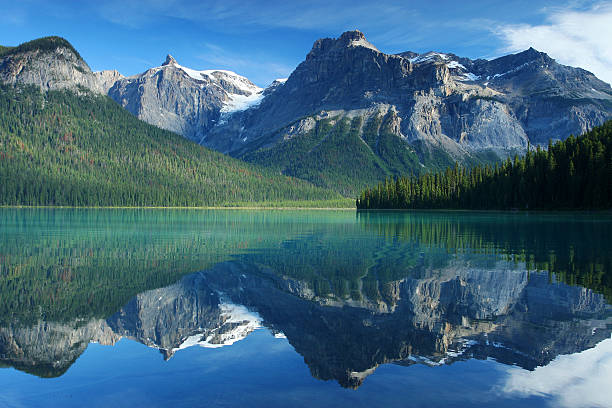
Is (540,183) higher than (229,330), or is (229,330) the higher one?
(540,183)

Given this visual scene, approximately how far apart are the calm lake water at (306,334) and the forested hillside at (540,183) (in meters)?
85.7

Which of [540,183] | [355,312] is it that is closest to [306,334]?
[355,312]

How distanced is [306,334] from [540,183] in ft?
385

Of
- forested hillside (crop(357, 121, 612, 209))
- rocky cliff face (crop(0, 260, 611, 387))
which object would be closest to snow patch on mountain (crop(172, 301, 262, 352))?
rocky cliff face (crop(0, 260, 611, 387))

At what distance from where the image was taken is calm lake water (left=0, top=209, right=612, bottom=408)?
36.9 feet

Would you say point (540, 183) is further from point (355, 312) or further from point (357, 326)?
point (357, 326)

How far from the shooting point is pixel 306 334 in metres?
15.5

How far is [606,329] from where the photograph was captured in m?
15.5

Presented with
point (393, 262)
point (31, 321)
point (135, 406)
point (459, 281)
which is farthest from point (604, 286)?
point (31, 321)

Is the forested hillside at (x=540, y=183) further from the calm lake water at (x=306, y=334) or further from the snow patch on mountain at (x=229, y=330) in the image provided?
the snow patch on mountain at (x=229, y=330)

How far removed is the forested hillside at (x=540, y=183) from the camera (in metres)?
102

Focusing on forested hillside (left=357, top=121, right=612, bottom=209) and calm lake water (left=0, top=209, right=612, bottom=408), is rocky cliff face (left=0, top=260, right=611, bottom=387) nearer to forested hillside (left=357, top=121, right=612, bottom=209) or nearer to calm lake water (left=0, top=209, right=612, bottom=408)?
calm lake water (left=0, top=209, right=612, bottom=408)

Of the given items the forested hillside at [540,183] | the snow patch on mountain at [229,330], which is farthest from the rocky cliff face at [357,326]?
the forested hillside at [540,183]

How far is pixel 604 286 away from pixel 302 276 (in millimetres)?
14777
